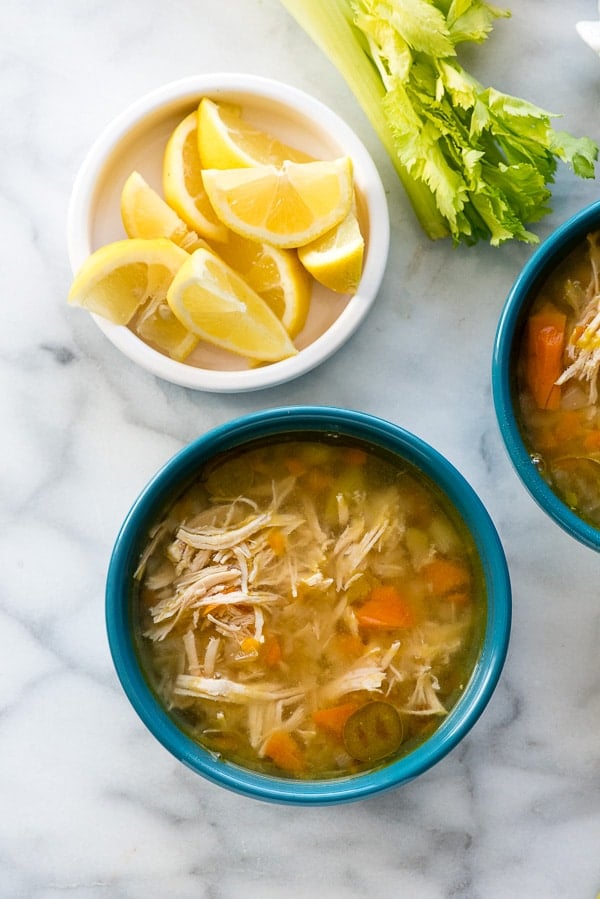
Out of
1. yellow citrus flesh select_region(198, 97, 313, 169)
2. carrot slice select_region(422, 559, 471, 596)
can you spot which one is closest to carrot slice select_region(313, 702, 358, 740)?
carrot slice select_region(422, 559, 471, 596)

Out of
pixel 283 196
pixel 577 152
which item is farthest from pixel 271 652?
pixel 577 152

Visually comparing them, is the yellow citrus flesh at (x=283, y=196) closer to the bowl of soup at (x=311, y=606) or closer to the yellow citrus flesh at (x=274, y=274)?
the yellow citrus flesh at (x=274, y=274)

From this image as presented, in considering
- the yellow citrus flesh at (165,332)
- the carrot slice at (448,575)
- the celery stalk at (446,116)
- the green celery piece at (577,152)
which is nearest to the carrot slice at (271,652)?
the carrot slice at (448,575)

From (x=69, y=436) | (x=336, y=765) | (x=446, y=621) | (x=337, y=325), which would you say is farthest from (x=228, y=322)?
(x=336, y=765)

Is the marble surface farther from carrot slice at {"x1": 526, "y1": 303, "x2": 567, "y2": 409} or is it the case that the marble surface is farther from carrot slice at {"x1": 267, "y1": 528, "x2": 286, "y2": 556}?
carrot slice at {"x1": 267, "y1": 528, "x2": 286, "y2": 556}

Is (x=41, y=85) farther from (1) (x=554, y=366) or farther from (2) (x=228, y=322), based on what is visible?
(1) (x=554, y=366)

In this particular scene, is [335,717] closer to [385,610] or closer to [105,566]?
[385,610]
